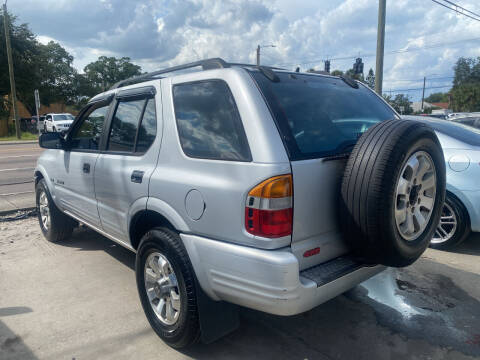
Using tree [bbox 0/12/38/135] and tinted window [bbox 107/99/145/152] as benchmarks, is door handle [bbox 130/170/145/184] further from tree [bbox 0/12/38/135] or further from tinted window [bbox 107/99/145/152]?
tree [bbox 0/12/38/135]

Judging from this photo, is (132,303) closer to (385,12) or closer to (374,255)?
(374,255)

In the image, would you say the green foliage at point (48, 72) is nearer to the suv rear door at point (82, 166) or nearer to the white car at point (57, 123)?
the white car at point (57, 123)

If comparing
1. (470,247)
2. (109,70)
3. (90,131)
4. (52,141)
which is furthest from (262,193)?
(109,70)

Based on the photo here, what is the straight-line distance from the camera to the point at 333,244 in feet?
7.99

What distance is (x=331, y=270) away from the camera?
2338 mm

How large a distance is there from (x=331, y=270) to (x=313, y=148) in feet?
2.50

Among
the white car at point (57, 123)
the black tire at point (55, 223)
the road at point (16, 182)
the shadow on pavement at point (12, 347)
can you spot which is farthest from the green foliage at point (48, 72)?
the shadow on pavement at point (12, 347)

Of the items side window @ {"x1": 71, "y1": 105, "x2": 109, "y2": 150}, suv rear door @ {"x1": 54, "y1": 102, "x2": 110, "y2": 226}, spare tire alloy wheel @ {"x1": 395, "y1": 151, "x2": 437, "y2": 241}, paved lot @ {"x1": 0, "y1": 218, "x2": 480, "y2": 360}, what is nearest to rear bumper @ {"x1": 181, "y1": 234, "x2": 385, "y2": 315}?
spare tire alloy wheel @ {"x1": 395, "y1": 151, "x2": 437, "y2": 241}

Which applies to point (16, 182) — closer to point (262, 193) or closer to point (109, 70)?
point (262, 193)

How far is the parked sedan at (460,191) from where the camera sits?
167 inches

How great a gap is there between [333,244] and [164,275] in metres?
1.21

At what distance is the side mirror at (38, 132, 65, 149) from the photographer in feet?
13.7

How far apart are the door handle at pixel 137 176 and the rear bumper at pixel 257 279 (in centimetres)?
73

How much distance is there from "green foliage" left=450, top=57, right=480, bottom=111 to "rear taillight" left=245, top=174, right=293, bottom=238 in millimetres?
70155
